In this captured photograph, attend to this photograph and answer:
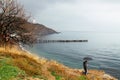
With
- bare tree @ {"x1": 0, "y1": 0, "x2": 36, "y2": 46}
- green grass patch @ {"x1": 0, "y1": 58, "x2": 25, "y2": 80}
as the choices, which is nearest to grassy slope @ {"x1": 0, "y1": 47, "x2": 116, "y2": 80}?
green grass patch @ {"x1": 0, "y1": 58, "x2": 25, "y2": 80}

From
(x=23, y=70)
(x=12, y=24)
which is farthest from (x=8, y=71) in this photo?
(x=12, y=24)

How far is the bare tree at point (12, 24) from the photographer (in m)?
42.0

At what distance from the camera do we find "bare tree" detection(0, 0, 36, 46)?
42031mm

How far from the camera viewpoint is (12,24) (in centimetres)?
4266

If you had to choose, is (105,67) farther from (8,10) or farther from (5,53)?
(5,53)

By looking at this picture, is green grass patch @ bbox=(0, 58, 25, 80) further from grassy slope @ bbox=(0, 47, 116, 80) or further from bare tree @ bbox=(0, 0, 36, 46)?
bare tree @ bbox=(0, 0, 36, 46)

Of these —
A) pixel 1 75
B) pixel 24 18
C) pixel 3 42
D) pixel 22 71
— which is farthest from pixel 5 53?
pixel 24 18

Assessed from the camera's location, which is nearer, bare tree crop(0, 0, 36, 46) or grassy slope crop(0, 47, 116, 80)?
grassy slope crop(0, 47, 116, 80)

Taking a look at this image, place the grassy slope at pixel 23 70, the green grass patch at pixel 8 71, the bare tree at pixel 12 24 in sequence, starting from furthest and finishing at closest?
the bare tree at pixel 12 24 < the grassy slope at pixel 23 70 < the green grass patch at pixel 8 71

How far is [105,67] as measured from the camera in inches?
3831

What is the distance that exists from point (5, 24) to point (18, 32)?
8.36 feet

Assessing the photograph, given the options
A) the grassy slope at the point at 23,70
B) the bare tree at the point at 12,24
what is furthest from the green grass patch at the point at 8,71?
the bare tree at the point at 12,24

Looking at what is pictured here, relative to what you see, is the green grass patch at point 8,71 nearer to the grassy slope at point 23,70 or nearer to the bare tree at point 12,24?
the grassy slope at point 23,70

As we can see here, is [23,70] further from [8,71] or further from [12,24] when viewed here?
[12,24]
